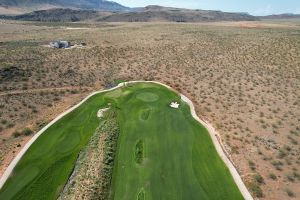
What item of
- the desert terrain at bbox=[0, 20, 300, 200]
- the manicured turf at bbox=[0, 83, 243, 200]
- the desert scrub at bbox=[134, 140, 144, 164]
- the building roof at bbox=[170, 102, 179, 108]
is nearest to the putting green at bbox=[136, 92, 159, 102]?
the manicured turf at bbox=[0, 83, 243, 200]

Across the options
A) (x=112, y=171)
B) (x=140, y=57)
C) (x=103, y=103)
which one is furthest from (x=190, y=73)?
(x=112, y=171)

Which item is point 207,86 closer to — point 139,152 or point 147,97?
point 147,97

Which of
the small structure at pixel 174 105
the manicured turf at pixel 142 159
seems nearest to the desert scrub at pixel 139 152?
the manicured turf at pixel 142 159

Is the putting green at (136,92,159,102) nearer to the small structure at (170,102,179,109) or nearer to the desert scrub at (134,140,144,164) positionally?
the small structure at (170,102,179,109)

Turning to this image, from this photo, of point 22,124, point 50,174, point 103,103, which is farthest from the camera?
point 103,103

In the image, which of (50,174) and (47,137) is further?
(47,137)

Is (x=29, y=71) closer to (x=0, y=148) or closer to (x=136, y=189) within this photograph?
(x=0, y=148)

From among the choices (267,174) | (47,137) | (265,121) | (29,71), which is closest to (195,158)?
(267,174)

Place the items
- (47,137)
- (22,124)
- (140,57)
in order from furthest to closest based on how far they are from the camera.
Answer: (140,57) < (22,124) < (47,137)
